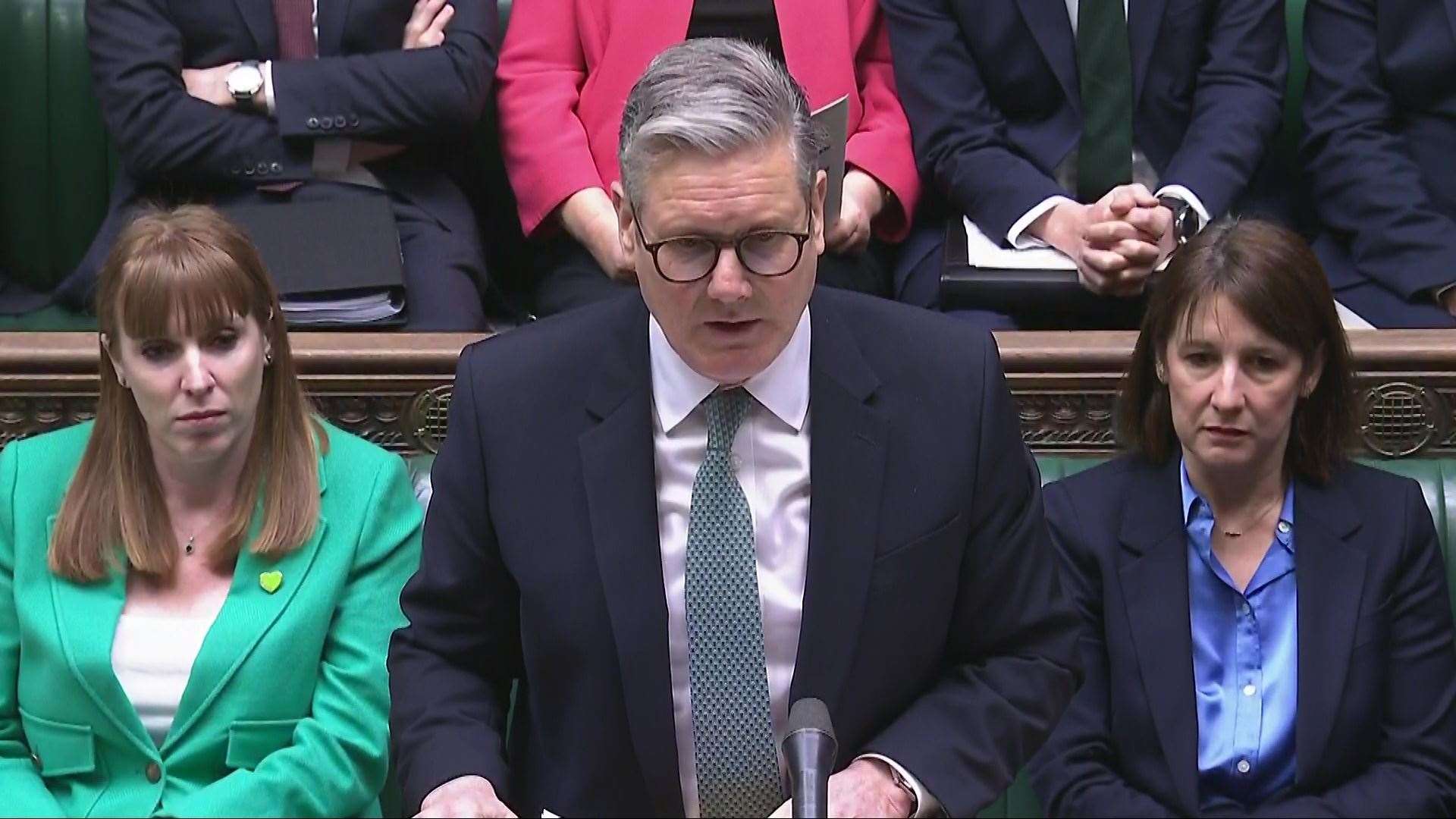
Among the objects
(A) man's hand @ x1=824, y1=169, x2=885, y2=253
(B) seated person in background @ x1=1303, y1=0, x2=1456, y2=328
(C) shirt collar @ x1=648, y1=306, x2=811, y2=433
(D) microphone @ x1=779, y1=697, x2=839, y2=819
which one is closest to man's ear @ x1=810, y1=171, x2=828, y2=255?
(C) shirt collar @ x1=648, y1=306, x2=811, y2=433

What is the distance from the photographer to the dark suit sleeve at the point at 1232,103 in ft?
10.4

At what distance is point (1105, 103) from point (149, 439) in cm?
151

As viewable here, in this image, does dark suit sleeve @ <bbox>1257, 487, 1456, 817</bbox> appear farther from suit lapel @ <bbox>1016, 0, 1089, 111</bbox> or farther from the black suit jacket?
suit lapel @ <bbox>1016, 0, 1089, 111</bbox>

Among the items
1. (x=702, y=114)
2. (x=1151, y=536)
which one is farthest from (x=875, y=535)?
(x=1151, y=536)

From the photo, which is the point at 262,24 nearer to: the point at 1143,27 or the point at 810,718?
the point at 1143,27

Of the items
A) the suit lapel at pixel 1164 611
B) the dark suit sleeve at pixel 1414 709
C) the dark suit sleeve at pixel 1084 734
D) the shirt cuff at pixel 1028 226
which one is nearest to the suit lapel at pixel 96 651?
the dark suit sleeve at pixel 1084 734

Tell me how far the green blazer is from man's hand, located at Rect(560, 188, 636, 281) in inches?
29.4

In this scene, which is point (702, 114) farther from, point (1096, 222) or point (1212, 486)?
point (1096, 222)

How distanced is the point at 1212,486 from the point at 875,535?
0.77 metres

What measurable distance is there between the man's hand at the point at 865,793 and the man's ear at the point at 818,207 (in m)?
0.45

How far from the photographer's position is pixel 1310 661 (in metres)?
2.47

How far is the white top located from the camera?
7.89 ft

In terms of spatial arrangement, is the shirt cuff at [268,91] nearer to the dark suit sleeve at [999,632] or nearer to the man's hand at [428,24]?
the man's hand at [428,24]

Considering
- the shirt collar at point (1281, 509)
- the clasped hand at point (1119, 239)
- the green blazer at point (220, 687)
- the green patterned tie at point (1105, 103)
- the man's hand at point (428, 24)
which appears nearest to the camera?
Result: the green blazer at point (220, 687)
